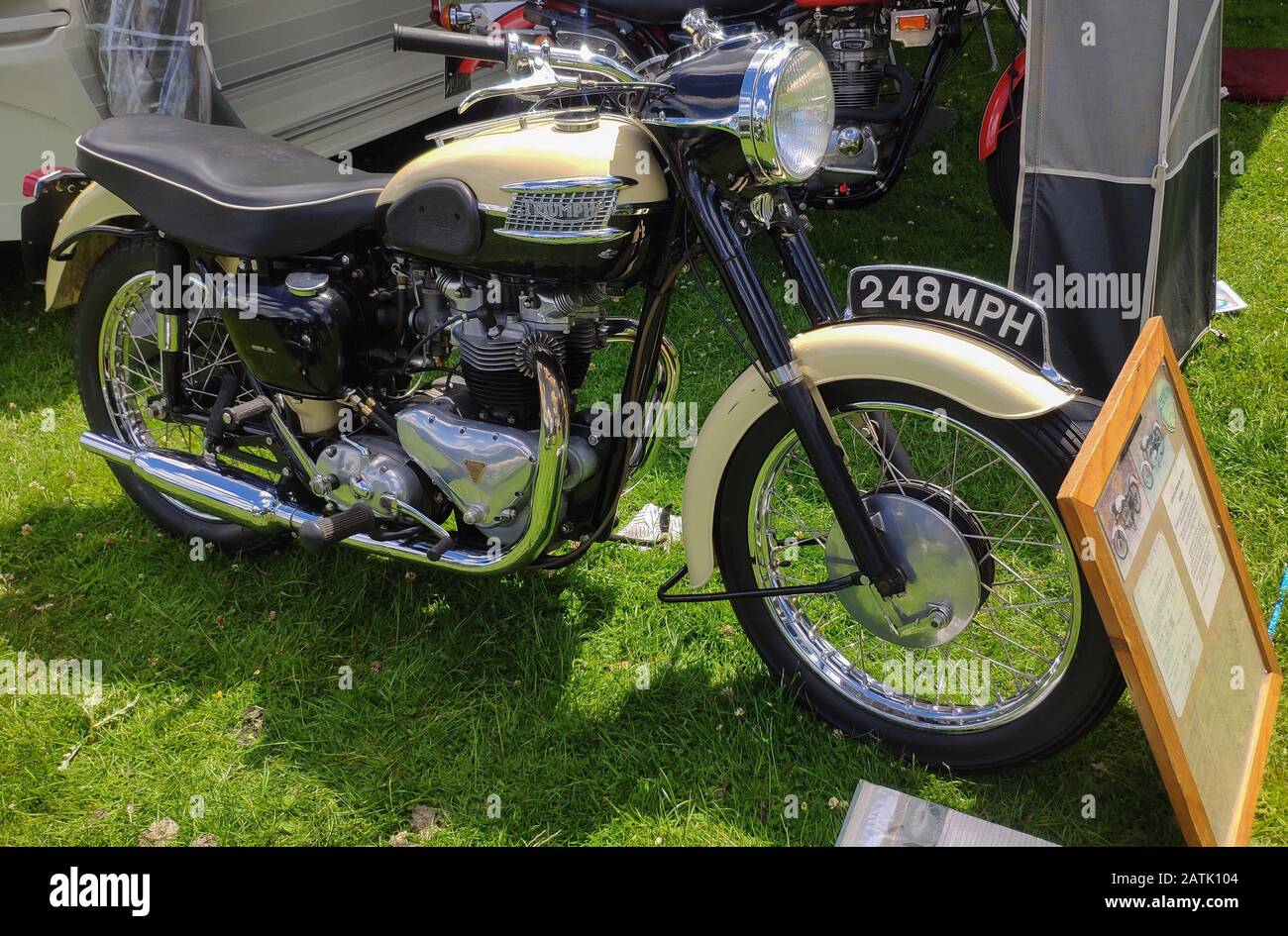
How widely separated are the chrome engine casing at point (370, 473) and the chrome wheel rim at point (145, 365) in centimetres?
47

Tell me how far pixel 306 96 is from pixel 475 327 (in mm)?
2805

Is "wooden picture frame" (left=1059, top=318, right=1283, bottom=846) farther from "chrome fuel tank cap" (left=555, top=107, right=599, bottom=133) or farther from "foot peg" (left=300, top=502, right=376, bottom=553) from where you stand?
"foot peg" (left=300, top=502, right=376, bottom=553)

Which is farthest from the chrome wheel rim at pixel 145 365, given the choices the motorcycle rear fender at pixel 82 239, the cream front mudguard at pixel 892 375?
the cream front mudguard at pixel 892 375

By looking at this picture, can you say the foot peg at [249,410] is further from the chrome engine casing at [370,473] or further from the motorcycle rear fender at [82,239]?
the motorcycle rear fender at [82,239]

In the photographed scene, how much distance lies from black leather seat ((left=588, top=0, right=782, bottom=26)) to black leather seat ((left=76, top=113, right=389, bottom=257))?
85.4 inches

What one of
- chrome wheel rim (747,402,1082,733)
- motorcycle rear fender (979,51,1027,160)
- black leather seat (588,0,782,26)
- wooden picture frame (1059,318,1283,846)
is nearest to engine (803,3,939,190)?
black leather seat (588,0,782,26)

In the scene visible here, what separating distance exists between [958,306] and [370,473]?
4.81 ft

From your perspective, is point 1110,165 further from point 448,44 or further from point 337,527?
point 337,527

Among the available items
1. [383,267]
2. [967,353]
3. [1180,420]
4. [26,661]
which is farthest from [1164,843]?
[26,661]

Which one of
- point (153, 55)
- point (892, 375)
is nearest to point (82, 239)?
point (153, 55)

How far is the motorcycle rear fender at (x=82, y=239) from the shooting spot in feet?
10.1

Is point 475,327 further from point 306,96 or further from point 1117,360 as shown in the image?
point 306,96

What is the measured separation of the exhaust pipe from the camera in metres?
2.45

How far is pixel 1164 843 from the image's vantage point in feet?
7.61
